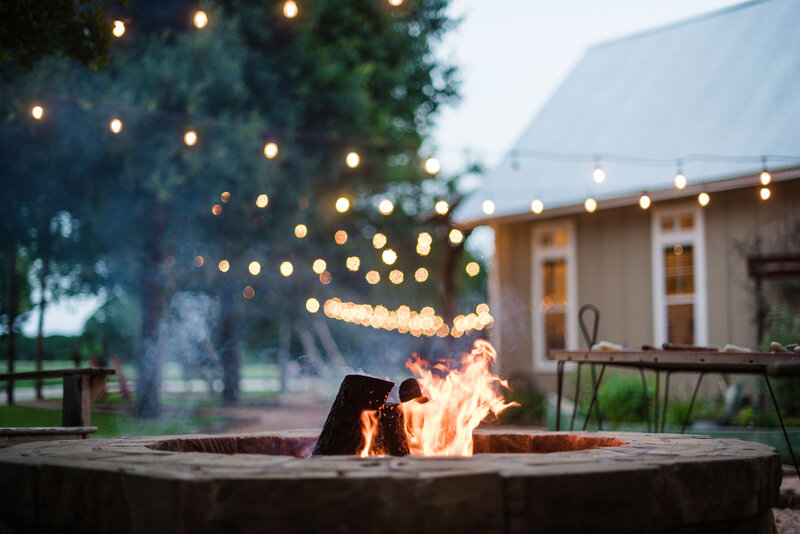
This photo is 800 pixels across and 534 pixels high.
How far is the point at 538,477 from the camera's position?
2658 millimetres

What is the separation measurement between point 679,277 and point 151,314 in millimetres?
7923

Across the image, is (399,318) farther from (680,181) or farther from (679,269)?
(680,181)

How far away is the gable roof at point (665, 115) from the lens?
1046 centimetres

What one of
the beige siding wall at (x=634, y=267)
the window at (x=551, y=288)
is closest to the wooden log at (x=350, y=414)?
the beige siding wall at (x=634, y=267)

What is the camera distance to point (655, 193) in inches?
421

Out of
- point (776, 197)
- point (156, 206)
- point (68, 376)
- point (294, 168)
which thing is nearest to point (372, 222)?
point (294, 168)

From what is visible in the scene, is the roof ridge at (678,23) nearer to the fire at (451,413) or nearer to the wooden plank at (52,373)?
the fire at (451,413)

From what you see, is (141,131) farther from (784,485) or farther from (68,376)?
(784,485)

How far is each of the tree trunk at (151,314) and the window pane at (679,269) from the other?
765cm

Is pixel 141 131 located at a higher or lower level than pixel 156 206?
higher

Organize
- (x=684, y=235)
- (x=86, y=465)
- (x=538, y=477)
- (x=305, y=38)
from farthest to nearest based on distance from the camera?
(x=305, y=38) < (x=684, y=235) < (x=86, y=465) < (x=538, y=477)

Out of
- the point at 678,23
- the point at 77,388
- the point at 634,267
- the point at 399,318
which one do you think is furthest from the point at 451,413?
the point at 399,318

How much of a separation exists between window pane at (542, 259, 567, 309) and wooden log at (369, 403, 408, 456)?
355 inches

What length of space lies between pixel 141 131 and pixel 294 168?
3213 mm
